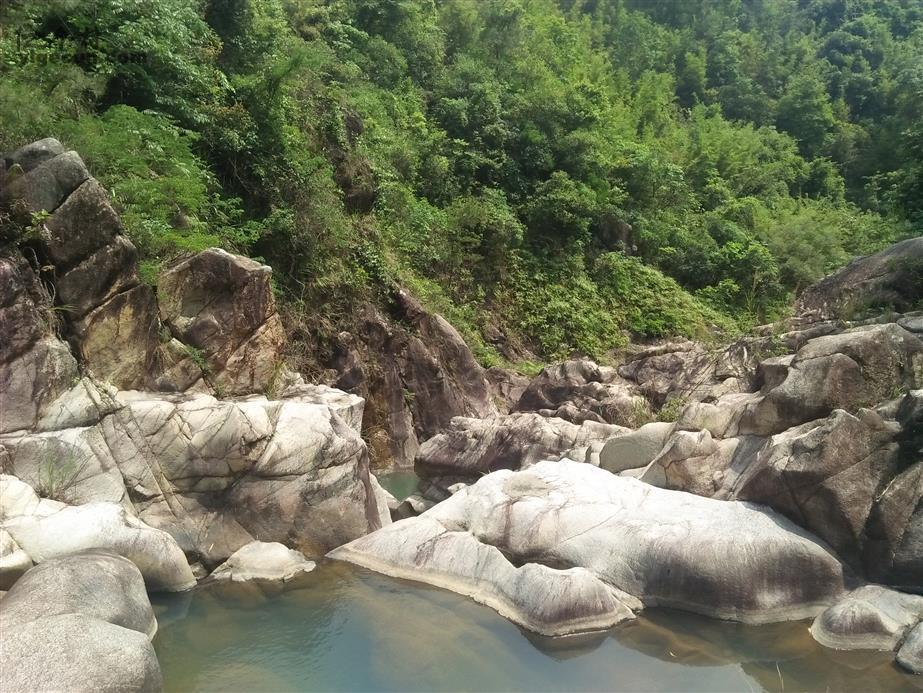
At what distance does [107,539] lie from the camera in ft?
26.0

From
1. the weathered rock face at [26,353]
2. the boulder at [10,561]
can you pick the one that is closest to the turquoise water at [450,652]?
the boulder at [10,561]

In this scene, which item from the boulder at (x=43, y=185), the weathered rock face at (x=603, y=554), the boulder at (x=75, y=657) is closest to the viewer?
the boulder at (x=75, y=657)

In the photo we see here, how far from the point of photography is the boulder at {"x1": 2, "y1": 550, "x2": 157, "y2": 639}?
20.5 feet

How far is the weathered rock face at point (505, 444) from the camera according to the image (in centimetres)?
1367

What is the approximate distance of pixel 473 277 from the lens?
2416 cm

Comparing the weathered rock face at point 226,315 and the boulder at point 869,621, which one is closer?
the boulder at point 869,621

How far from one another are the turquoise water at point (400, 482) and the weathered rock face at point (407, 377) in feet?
1.39

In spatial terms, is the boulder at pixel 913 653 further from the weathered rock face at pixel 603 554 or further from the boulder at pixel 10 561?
the boulder at pixel 10 561

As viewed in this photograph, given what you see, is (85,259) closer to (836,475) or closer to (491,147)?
(836,475)

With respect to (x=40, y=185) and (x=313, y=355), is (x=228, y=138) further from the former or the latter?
(x=40, y=185)

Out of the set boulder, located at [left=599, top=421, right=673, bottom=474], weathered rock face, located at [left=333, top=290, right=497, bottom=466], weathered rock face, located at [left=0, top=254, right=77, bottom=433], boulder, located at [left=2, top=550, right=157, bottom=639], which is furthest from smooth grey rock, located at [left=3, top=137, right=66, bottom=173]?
boulder, located at [left=599, top=421, right=673, bottom=474]

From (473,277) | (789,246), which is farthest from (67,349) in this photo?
(789,246)

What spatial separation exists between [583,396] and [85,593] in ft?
41.5

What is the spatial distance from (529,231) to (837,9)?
1865 inches
